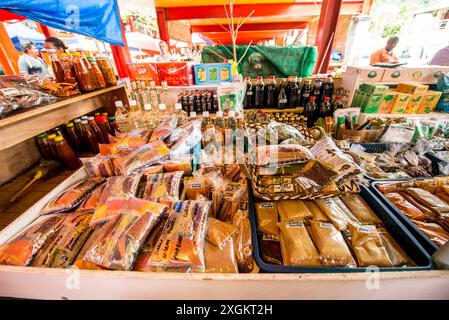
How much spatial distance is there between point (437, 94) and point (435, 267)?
1945 mm

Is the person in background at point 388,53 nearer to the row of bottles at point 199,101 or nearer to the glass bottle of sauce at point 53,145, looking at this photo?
the row of bottles at point 199,101

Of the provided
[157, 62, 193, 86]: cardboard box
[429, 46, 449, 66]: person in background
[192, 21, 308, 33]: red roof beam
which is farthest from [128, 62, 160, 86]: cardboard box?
[192, 21, 308, 33]: red roof beam

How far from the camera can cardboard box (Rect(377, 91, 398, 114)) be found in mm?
1715

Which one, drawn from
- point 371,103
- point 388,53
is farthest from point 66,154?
point 388,53

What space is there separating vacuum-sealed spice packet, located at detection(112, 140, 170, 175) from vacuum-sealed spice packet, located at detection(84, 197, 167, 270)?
316 mm

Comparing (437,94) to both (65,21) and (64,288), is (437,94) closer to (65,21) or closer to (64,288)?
(64,288)

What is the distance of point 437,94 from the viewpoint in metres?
1.71

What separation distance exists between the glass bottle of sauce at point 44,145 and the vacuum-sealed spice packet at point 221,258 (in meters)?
1.56

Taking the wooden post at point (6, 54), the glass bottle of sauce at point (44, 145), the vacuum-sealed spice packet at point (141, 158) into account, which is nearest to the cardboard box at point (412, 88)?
the vacuum-sealed spice packet at point (141, 158)

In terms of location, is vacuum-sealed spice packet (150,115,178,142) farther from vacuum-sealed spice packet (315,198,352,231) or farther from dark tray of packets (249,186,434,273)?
vacuum-sealed spice packet (315,198,352,231)

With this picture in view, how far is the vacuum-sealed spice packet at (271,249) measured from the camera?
28.4 inches

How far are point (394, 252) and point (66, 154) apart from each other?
204cm

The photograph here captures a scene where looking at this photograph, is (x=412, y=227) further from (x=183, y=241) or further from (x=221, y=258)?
(x=183, y=241)
